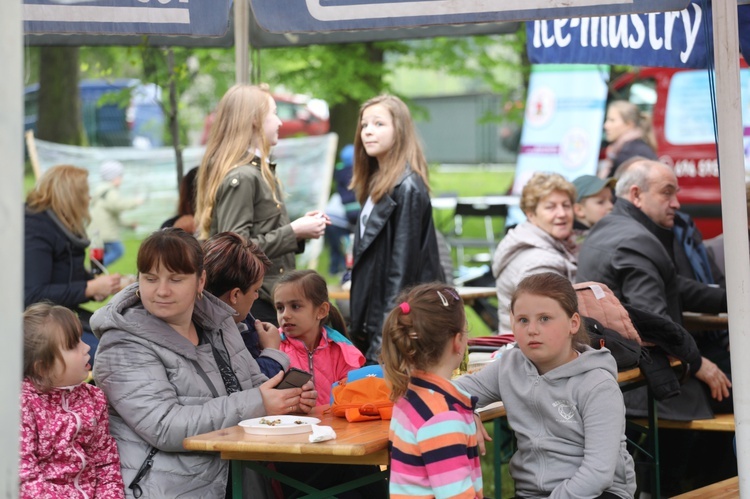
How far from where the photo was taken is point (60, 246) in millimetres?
6719

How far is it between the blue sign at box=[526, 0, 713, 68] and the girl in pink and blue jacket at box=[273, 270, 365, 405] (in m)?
2.30

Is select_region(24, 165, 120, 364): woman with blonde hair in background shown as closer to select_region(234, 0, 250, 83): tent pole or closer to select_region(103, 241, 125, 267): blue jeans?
select_region(234, 0, 250, 83): tent pole

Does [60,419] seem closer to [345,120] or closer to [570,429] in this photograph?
[570,429]

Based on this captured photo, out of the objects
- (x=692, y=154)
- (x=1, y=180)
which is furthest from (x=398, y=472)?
(x=692, y=154)

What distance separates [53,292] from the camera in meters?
6.59

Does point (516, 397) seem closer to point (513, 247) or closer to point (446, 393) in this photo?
point (446, 393)

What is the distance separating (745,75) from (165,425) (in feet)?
34.0

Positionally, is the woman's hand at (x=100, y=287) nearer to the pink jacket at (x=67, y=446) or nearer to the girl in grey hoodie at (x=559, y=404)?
the pink jacket at (x=67, y=446)

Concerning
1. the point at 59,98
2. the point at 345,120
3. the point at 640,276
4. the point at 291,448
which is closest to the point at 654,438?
the point at 640,276

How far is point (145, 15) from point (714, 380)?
3.45m

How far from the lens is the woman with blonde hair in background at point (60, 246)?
6.61 meters

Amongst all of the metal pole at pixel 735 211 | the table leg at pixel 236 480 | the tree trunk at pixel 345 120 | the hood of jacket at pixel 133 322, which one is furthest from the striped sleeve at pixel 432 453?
the tree trunk at pixel 345 120

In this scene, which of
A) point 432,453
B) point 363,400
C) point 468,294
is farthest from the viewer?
point 468,294

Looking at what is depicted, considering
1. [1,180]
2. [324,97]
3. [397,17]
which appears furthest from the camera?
[324,97]
